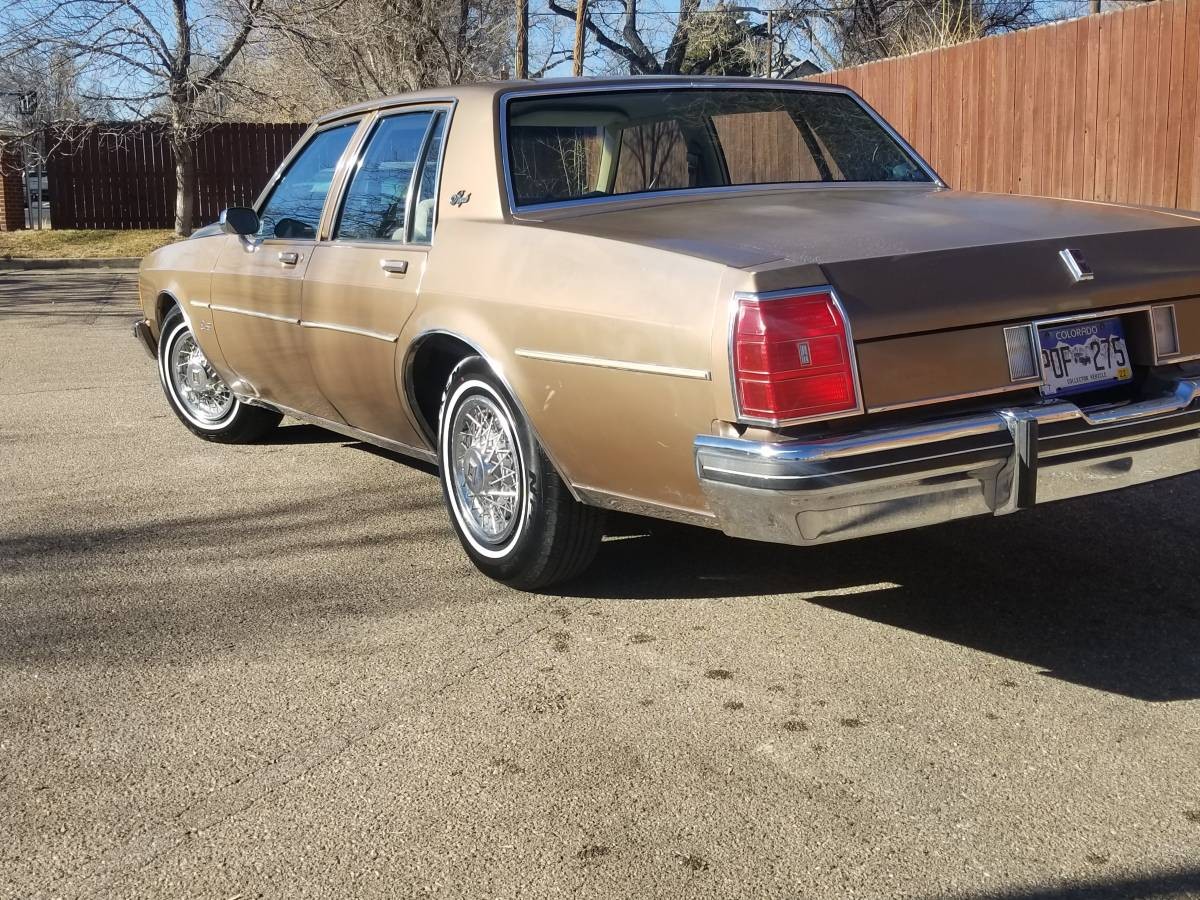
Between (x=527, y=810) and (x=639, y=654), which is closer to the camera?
(x=527, y=810)

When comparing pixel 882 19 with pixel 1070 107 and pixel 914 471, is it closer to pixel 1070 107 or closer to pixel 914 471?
pixel 1070 107

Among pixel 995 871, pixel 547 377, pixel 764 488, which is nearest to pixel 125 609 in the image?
pixel 547 377

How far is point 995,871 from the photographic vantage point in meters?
2.60

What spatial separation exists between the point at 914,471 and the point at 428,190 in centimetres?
215

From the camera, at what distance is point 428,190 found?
184 inches

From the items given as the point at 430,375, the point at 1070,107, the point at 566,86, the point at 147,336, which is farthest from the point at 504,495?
the point at 1070,107

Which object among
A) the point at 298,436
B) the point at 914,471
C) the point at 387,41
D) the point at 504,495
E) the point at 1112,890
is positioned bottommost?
the point at 1112,890

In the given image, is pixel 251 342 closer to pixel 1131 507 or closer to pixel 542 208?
pixel 542 208

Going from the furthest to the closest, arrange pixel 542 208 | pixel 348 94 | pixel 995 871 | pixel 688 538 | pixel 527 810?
1. pixel 348 94
2. pixel 688 538
3. pixel 542 208
4. pixel 527 810
5. pixel 995 871

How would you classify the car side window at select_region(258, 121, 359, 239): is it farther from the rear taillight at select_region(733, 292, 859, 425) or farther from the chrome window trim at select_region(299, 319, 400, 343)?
the rear taillight at select_region(733, 292, 859, 425)

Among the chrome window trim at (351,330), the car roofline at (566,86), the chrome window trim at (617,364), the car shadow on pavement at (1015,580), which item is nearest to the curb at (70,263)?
the chrome window trim at (351,330)

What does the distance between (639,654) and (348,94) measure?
19380 millimetres

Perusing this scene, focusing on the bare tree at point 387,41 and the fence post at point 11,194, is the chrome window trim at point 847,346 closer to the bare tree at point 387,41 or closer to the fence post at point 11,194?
the bare tree at point 387,41

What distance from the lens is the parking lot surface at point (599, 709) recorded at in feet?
8.84
